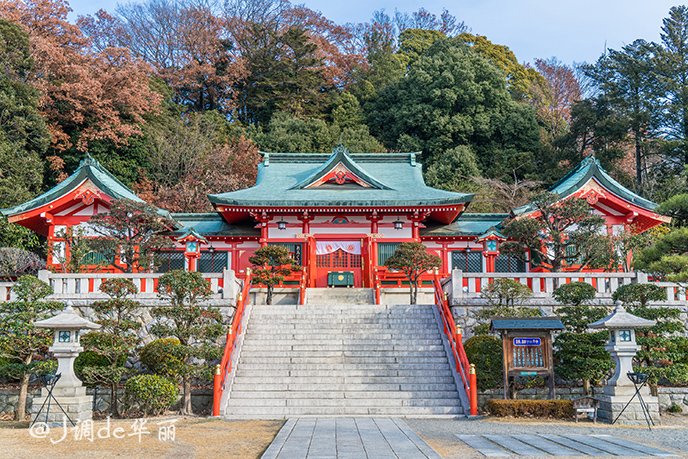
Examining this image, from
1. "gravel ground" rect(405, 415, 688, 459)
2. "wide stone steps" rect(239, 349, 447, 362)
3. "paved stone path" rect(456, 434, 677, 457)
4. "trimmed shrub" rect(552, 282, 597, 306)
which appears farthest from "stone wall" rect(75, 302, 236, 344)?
"trimmed shrub" rect(552, 282, 597, 306)

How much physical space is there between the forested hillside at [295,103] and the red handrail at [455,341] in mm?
18216

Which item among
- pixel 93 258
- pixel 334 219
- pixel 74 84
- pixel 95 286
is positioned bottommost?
pixel 95 286

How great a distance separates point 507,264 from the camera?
23125 millimetres

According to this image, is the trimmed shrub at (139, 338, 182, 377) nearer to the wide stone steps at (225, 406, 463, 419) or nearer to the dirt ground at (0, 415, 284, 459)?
the dirt ground at (0, 415, 284, 459)

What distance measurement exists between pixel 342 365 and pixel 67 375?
237 inches

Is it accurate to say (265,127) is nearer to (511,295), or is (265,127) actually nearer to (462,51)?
(462,51)

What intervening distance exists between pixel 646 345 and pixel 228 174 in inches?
1106

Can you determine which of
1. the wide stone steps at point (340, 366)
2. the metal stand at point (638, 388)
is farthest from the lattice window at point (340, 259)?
the metal stand at point (638, 388)

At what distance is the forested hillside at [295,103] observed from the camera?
101 feet

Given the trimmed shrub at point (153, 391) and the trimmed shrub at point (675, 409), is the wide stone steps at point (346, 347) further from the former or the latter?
the trimmed shrub at point (675, 409)

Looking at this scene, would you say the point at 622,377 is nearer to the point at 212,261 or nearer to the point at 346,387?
the point at 346,387

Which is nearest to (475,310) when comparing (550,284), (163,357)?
(550,284)

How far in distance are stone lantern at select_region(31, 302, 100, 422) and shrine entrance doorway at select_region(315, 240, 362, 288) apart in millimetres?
Result: 11470

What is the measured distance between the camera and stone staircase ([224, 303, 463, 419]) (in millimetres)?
11867
